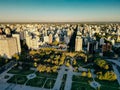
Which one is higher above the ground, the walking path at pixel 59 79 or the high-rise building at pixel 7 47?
the high-rise building at pixel 7 47

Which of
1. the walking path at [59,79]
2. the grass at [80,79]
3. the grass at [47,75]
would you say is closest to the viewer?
the walking path at [59,79]

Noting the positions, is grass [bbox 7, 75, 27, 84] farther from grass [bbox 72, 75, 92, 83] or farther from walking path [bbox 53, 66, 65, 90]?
grass [bbox 72, 75, 92, 83]

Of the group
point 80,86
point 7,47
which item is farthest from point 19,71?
point 80,86

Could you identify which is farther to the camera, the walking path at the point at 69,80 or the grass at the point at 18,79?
the grass at the point at 18,79

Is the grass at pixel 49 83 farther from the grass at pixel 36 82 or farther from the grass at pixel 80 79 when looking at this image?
the grass at pixel 80 79

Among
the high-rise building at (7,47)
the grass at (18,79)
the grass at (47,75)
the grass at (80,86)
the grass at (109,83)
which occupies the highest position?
the high-rise building at (7,47)

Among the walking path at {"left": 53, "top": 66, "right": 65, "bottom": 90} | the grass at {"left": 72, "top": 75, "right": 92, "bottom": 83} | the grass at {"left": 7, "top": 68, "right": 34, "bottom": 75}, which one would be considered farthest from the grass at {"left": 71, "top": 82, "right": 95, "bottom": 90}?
the grass at {"left": 7, "top": 68, "right": 34, "bottom": 75}

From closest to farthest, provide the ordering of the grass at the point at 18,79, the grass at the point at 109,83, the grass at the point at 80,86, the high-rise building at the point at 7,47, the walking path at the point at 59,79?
the grass at the point at 80,86 < the walking path at the point at 59,79 < the grass at the point at 109,83 < the grass at the point at 18,79 < the high-rise building at the point at 7,47

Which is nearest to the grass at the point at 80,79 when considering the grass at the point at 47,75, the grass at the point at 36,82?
the grass at the point at 47,75

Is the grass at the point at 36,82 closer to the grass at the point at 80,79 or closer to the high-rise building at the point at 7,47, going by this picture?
the grass at the point at 80,79

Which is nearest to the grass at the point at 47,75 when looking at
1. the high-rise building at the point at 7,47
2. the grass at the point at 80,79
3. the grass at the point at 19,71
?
the grass at the point at 19,71

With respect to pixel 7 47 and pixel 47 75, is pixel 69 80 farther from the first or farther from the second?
pixel 7 47
